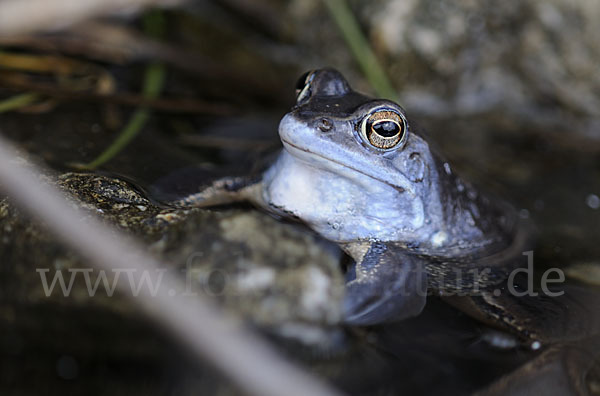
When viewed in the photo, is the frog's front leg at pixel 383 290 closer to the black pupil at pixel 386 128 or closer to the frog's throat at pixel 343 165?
the frog's throat at pixel 343 165

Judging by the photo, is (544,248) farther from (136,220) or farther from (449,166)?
(136,220)

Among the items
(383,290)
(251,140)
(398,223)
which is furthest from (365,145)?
(251,140)

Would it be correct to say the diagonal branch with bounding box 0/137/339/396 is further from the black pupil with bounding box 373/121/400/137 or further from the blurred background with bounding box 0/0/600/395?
the black pupil with bounding box 373/121/400/137

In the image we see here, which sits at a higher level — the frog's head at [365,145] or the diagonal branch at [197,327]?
the frog's head at [365,145]

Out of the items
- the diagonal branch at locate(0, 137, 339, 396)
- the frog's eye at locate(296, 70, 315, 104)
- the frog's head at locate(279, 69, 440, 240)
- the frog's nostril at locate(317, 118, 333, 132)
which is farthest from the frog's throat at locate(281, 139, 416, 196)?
the diagonal branch at locate(0, 137, 339, 396)

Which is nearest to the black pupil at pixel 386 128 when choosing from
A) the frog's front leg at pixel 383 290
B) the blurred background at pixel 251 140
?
the blurred background at pixel 251 140

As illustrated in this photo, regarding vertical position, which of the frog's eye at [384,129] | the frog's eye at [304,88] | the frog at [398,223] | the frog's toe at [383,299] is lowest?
the frog's toe at [383,299]

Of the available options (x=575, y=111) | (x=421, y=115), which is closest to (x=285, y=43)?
(x=421, y=115)

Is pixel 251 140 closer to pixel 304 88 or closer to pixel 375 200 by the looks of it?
pixel 304 88
